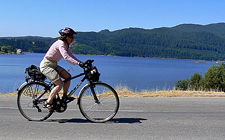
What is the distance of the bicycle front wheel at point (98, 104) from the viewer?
6.31m

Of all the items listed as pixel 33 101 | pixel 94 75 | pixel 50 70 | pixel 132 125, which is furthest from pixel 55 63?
pixel 132 125

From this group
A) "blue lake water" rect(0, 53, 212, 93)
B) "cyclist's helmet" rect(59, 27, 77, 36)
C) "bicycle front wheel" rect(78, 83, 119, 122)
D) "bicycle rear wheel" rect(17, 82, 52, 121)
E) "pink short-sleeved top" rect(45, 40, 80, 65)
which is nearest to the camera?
"pink short-sleeved top" rect(45, 40, 80, 65)

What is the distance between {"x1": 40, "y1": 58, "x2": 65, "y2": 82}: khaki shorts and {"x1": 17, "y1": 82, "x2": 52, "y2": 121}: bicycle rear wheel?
389 mm

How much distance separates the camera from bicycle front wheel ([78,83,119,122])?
6309mm

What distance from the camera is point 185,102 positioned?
9.46 meters

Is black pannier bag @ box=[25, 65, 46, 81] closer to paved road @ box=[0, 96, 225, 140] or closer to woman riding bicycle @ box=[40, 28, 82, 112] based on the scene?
woman riding bicycle @ box=[40, 28, 82, 112]

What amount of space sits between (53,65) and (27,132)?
1.56 m

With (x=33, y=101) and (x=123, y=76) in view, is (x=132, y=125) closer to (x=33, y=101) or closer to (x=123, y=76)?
(x=33, y=101)

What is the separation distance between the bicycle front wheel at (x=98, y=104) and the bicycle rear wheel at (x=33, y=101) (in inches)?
32.0

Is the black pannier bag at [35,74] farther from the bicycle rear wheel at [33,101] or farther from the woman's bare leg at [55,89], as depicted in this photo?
the woman's bare leg at [55,89]

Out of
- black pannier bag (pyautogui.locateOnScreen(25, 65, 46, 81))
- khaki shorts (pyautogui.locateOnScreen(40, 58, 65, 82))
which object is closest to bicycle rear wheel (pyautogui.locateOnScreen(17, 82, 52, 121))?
black pannier bag (pyautogui.locateOnScreen(25, 65, 46, 81))

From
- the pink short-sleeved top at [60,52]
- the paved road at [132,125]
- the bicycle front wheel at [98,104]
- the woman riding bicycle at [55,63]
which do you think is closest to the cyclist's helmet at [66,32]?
the woman riding bicycle at [55,63]

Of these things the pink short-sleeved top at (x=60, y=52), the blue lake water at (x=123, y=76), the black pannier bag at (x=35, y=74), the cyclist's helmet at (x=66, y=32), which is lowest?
the blue lake water at (x=123, y=76)

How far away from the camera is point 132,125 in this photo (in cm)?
610
